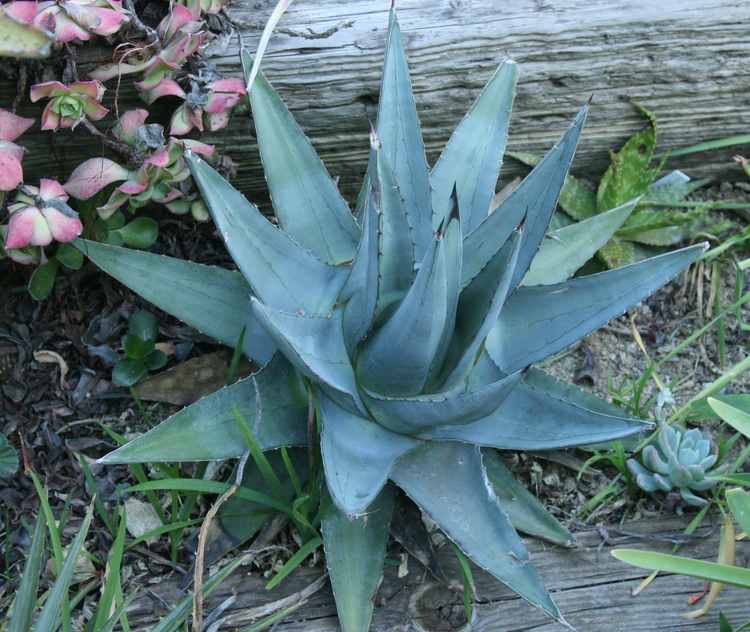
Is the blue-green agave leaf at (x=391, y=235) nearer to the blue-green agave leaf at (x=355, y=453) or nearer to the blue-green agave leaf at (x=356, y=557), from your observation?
the blue-green agave leaf at (x=355, y=453)

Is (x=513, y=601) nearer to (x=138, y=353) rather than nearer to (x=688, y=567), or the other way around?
(x=688, y=567)

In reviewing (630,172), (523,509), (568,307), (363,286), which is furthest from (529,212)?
(630,172)

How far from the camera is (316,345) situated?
4.67 ft

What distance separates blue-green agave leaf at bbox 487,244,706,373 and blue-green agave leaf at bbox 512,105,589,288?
0.13 metres

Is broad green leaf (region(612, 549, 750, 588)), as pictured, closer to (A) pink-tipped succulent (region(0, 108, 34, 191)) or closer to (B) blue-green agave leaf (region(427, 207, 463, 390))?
(B) blue-green agave leaf (region(427, 207, 463, 390))

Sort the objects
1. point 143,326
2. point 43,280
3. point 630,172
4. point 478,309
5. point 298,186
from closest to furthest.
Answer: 1. point 478,309
2. point 298,186
3. point 43,280
4. point 143,326
5. point 630,172

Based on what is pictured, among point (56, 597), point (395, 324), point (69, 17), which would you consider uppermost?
point (69, 17)

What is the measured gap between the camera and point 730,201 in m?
2.26

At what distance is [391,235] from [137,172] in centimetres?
56

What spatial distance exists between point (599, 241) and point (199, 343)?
88cm

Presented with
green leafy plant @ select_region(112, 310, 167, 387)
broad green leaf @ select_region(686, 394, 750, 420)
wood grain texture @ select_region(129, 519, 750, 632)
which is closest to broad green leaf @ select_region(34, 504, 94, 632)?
wood grain texture @ select_region(129, 519, 750, 632)

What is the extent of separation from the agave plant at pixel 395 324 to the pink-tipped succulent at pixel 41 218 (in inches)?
2.5

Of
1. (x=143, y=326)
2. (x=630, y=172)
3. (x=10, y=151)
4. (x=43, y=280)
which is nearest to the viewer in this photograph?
(x=10, y=151)

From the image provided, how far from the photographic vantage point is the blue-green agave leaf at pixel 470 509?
1.35 metres
